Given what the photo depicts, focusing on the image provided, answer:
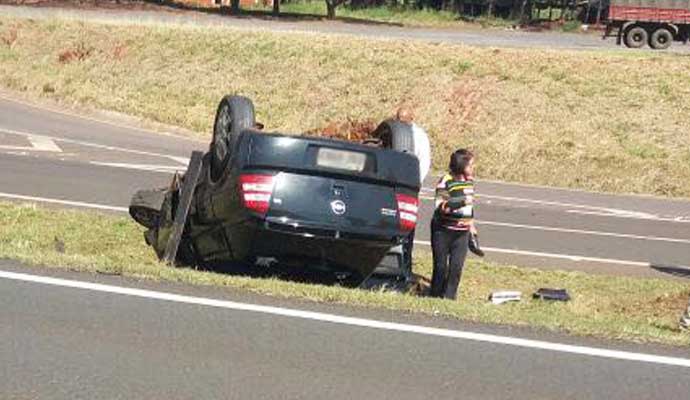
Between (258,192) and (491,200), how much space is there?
13.6m

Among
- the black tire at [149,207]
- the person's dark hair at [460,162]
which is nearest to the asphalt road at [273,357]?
the person's dark hair at [460,162]

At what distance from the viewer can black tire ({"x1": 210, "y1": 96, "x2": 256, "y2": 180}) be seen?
7.77 meters

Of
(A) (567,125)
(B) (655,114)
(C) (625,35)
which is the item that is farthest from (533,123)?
(C) (625,35)

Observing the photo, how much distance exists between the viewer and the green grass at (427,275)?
23.1ft

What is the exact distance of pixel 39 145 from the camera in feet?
71.7

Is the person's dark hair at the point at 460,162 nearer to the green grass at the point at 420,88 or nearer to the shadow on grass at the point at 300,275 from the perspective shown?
the shadow on grass at the point at 300,275

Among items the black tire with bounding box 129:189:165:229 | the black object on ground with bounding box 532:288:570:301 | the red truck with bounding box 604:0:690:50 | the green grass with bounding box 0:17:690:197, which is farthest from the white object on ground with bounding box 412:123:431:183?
the red truck with bounding box 604:0:690:50

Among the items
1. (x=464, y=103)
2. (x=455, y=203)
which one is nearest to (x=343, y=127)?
(x=464, y=103)

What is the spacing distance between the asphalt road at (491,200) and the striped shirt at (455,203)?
3737mm

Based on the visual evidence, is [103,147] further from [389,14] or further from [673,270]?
[389,14]

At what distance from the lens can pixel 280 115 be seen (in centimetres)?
2914

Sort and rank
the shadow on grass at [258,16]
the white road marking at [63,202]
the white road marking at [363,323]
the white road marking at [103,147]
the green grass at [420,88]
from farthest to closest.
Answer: the shadow on grass at [258,16]
the green grass at [420,88]
the white road marking at [103,147]
the white road marking at [63,202]
the white road marking at [363,323]

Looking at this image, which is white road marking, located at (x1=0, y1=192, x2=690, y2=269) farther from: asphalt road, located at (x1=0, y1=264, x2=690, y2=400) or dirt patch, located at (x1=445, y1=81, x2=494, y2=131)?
dirt patch, located at (x1=445, y1=81, x2=494, y2=131)

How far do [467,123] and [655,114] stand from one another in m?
4.86
